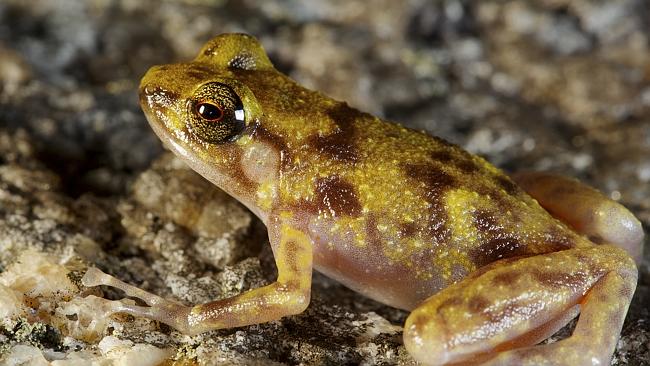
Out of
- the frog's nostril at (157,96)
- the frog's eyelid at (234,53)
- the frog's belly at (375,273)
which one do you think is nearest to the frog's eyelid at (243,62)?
the frog's eyelid at (234,53)

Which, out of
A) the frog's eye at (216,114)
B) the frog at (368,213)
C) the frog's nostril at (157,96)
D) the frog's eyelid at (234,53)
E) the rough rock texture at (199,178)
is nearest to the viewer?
the frog at (368,213)

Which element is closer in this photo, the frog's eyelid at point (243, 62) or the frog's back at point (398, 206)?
the frog's back at point (398, 206)

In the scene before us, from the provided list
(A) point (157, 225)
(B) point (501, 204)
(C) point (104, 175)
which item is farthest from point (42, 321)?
(B) point (501, 204)

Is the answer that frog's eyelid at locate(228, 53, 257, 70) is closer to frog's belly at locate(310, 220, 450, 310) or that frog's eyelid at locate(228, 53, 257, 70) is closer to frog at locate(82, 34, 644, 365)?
frog at locate(82, 34, 644, 365)

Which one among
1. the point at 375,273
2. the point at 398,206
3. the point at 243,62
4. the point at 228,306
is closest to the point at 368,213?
the point at 398,206

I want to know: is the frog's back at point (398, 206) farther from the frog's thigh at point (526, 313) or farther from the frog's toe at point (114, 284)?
the frog's toe at point (114, 284)

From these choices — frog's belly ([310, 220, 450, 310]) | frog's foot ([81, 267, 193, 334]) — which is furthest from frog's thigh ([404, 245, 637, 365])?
frog's foot ([81, 267, 193, 334])

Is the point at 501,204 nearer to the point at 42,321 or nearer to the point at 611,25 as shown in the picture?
the point at 42,321
